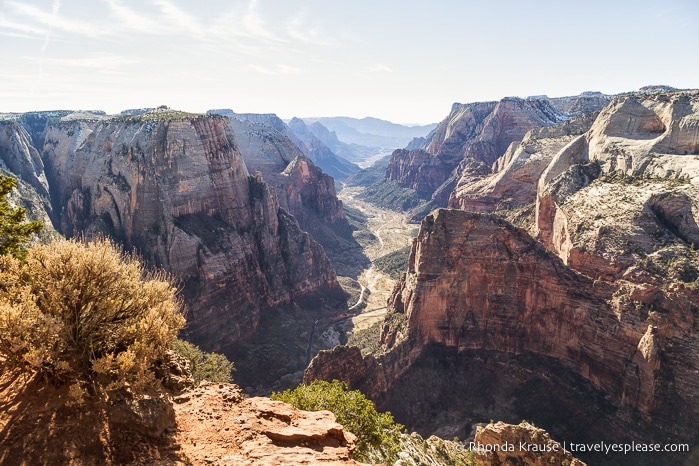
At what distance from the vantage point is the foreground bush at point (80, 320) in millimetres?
12770

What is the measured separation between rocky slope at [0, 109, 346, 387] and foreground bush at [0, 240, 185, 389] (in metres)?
47.5

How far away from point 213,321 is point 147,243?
16.9m

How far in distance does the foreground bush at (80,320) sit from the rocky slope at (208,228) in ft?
156

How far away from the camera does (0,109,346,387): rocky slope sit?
205ft

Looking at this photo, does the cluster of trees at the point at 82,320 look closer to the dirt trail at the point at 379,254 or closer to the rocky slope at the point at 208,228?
the rocky slope at the point at 208,228

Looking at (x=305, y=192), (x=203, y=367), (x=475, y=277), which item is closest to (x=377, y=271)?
(x=305, y=192)

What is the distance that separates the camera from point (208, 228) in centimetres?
6844

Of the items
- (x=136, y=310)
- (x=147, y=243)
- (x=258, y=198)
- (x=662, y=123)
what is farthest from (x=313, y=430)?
(x=662, y=123)

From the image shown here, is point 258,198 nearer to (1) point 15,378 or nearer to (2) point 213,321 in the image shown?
(2) point 213,321

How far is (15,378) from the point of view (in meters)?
13.5

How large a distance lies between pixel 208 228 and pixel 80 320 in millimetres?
56477

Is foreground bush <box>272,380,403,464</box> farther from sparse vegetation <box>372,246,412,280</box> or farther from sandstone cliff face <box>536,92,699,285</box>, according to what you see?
sparse vegetation <box>372,246,412,280</box>

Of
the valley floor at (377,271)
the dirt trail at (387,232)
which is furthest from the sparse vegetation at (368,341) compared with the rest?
the dirt trail at (387,232)

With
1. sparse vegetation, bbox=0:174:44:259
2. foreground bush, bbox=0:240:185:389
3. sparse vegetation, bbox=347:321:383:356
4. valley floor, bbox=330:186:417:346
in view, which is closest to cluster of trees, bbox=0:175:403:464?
foreground bush, bbox=0:240:185:389
